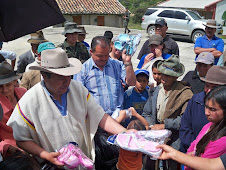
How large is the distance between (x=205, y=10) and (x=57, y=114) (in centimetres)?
2756

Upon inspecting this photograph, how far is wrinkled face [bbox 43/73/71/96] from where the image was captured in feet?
7.15

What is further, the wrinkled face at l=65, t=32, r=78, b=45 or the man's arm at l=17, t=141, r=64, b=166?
the wrinkled face at l=65, t=32, r=78, b=45

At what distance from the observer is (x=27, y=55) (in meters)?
4.80

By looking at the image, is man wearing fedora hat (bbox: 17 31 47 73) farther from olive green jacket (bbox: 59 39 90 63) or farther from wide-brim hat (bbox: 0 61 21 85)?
wide-brim hat (bbox: 0 61 21 85)

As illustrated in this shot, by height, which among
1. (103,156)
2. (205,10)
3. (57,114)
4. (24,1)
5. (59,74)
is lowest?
(103,156)

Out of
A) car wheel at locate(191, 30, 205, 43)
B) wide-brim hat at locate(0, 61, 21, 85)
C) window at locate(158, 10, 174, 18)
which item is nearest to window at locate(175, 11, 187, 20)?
window at locate(158, 10, 174, 18)

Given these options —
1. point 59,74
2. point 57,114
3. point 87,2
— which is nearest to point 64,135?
point 57,114

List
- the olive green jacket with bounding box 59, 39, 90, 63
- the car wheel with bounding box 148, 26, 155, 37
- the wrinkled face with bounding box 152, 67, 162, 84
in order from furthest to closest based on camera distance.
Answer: the car wheel with bounding box 148, 26, 155, 37
the olive green jacket with bounding box 59, 39, 90, 63
the wrinkled face with bounding box 152, 67, 162, 84

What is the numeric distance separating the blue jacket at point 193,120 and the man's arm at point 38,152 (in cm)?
161

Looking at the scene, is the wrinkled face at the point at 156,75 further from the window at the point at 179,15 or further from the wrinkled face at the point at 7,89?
the window at the point at 179,15

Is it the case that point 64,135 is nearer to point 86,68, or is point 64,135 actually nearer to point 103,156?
point 103,156

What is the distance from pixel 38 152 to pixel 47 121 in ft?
0.87

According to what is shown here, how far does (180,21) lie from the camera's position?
634 inches

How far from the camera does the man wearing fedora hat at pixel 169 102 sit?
3301 millimetres
